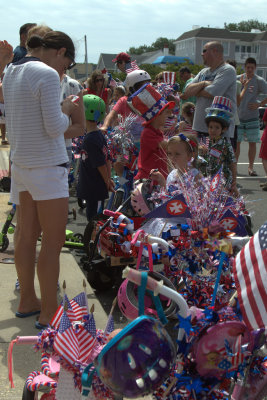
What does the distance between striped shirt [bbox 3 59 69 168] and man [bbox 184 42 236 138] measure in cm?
340

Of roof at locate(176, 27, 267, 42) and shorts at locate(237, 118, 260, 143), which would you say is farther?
roof at locate(176, 27, 267, 42)

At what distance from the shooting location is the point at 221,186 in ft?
8.57

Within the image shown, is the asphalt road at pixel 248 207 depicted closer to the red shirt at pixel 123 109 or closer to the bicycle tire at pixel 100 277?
the bicycle tire at pixel 100 277

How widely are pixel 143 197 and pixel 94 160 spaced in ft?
4.36

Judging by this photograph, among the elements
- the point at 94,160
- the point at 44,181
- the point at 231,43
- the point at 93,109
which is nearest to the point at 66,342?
the point at 44,181

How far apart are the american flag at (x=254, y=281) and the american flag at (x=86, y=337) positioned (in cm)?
69

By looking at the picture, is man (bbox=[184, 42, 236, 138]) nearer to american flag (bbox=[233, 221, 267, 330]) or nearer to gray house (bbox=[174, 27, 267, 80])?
american flag (bbox=[233, 221, 267, 330])

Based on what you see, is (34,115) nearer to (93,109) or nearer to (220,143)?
(93,109)

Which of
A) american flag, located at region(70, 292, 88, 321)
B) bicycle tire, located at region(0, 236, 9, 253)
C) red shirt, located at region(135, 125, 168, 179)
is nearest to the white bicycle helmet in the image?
red shirt, located at region(135, 125, 168, 179)

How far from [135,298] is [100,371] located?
0.46 meters

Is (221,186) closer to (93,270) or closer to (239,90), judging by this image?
(93,270)

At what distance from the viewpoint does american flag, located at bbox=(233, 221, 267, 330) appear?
179 centimetres

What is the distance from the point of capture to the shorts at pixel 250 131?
9.74 m

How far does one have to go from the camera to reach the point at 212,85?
615cm
